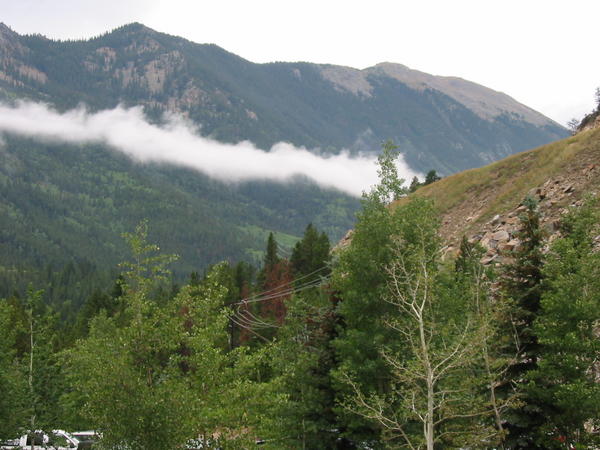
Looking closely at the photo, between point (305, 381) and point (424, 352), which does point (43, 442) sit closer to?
point (305, 381)

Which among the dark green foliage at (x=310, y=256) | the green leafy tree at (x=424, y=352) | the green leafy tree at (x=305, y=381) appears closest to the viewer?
the green leafy tree at (x=424, y=352)

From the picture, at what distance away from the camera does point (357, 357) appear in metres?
23.4

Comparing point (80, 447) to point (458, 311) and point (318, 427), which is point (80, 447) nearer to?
point (318, 427)

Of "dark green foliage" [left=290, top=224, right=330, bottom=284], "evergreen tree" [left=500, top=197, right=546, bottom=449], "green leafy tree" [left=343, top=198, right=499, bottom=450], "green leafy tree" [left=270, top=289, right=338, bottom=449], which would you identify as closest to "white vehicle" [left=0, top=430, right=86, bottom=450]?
"green leafy tree" [left=270, top=289, right=338, bottom=449]

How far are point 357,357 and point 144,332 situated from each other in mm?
10348

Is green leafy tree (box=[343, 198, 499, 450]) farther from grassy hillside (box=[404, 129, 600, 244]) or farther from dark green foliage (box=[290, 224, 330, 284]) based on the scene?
dark green foliage (box=[290, 224, 330, 284])

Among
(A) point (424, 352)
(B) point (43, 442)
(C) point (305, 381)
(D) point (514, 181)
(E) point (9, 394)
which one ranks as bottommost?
(B) point (43, 442)

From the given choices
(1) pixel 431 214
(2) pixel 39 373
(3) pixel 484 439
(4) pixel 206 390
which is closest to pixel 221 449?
(4) pixel 206 390

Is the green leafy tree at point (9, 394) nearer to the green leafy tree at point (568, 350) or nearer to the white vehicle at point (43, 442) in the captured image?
the white vehicle at point (43, 442)

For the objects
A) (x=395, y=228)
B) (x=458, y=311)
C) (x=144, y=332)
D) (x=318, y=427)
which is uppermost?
(x=395, y=228)

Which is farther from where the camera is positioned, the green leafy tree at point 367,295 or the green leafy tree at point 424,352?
the green leafy tree at point 367,295

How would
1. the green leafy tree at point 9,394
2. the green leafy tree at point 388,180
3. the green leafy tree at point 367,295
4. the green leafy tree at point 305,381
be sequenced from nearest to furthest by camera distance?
the green leafy tree at point 9,394, the green leafy tree at point 367,295, the green leafy tree at point 305,381, the green leafy tree at point 388,180

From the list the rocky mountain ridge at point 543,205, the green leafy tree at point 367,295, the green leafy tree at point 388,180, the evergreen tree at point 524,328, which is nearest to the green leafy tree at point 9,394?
the green leafy tree at point 367,295

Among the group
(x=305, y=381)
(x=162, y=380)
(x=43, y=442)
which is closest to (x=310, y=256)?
(x=43, y=442)
